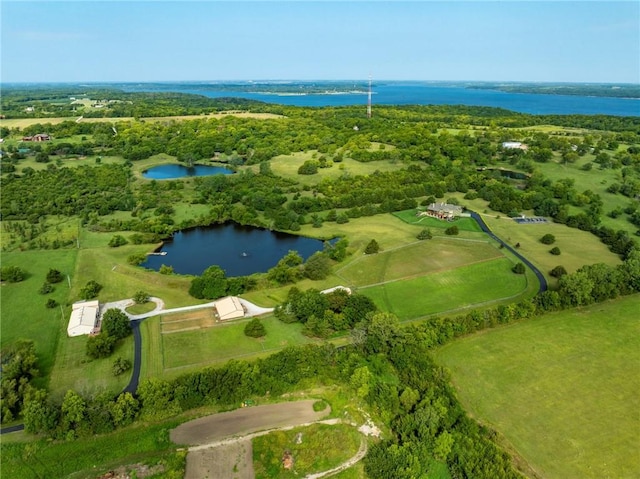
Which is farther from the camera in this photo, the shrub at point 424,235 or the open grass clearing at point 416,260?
the shrub at point 424,235

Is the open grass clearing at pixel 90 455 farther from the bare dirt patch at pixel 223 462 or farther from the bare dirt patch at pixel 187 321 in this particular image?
the bare dirt patch at pixel 187 321

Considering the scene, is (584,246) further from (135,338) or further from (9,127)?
(9,127)

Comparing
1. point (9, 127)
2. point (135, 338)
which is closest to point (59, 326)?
point (135, 338)

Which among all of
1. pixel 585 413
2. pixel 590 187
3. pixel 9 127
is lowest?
pixel 585 413

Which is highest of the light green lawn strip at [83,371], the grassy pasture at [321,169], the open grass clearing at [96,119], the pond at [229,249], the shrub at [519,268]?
the open grass clearing at [96,119]

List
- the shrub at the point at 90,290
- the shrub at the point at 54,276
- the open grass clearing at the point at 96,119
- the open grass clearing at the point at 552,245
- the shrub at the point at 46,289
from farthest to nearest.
Answer: the open grass clearing at the point at 96,119
the open grass clearing at the point at 552,245
the shrub at the point at 54,276
the shrub at the point at 46,289
the shrub at the point at 90,290

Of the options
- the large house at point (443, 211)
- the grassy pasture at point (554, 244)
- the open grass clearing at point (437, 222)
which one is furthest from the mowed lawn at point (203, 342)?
the large house at point (443, 211)

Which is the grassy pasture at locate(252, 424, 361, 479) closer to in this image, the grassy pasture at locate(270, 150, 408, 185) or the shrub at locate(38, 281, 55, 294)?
the shrub at locate(38, 281, 55, 294)
